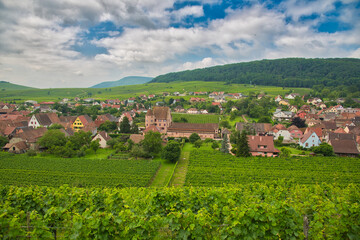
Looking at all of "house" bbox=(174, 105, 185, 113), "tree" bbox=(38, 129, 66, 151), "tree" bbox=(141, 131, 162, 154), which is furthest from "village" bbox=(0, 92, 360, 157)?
"house" bbox=(174, 105, 185, 113)

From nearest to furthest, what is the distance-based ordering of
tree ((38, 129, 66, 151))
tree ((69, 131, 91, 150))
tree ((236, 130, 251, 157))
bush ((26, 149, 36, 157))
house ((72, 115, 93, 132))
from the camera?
1. tree ((236, 130, 251, 157))
2. bush ((26, 149, 36, 157))
3. tree ((38, 129, 66, 151))
4. tree ((69, 131, 91, 150))
5. house ((72, 115, 93, 132))

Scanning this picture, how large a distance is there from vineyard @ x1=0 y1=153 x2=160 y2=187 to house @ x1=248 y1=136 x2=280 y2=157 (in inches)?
776

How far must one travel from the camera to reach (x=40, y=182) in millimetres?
26188

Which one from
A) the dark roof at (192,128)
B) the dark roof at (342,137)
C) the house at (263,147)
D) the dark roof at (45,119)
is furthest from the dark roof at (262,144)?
the dark roof at (45,119)

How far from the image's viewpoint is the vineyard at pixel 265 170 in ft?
87.8

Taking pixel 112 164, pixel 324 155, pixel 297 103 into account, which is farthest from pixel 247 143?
pixel 297 103

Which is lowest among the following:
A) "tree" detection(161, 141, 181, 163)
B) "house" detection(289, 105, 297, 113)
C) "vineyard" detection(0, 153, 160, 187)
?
"vineyard" detection(0, 153, 160, 187)

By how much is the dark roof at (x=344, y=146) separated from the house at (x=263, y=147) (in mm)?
12775

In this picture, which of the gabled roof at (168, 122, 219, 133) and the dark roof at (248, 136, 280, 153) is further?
the gabled roof at (168, 122, 219, 133)

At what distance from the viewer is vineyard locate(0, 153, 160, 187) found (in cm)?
2617

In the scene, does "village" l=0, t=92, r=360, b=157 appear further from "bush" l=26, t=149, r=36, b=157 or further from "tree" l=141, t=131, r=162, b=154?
"tree" l=141, t=131, r=162, b=154

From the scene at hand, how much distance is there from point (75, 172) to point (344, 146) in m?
50.9

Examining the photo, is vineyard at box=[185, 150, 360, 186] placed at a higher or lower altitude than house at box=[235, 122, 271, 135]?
lower

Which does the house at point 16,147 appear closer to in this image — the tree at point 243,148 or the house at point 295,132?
the tree at point 243,148
